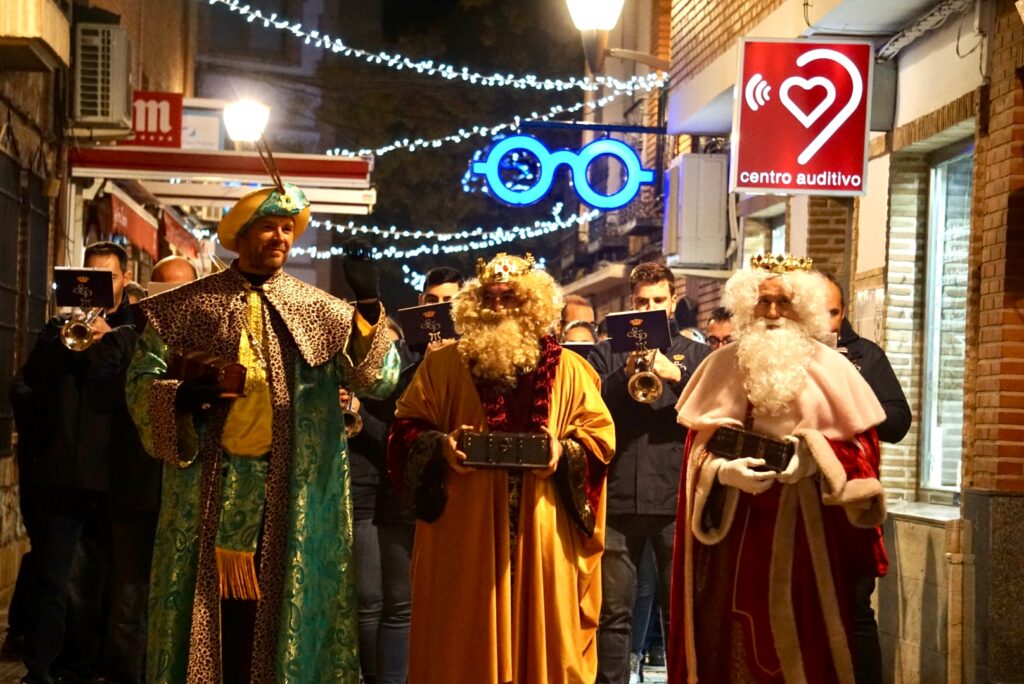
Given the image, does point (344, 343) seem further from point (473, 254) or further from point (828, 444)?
point (473, 254)

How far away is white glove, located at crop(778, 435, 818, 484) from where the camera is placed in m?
6.59

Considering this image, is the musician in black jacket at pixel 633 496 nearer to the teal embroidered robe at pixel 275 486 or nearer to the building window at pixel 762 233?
the teal embroidered robe at pixel 275 486

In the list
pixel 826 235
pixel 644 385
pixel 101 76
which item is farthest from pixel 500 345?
pixel 101 76

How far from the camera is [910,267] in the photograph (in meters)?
11.2

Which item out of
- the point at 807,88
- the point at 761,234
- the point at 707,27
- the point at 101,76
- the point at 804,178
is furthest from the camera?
the point at 761,234

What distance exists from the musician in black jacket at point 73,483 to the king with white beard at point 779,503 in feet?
10.4

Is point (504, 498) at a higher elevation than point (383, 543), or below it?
higher

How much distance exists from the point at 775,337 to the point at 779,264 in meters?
0.40

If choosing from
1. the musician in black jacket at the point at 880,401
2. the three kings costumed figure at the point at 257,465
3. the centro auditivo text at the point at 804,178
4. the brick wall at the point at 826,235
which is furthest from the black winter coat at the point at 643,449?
the brick wall at the point at 826,235

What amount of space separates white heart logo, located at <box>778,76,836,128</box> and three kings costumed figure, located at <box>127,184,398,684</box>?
5356 mm

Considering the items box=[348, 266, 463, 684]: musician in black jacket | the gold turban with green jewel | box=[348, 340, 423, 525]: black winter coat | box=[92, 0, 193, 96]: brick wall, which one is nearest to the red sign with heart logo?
box=[348, 340, 423, 525]: black winter coat

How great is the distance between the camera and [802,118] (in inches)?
432

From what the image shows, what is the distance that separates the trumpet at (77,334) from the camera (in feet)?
27.0

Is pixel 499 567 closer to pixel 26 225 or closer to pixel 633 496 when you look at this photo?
pixel 633 496
